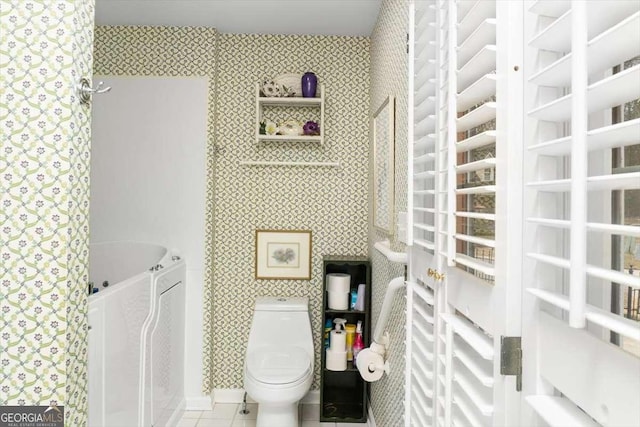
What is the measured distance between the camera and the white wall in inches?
125

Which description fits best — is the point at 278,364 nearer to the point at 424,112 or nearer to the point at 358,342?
the point at 358,342

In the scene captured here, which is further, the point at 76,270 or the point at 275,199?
the point at 275,199

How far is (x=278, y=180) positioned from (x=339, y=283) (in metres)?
0.88

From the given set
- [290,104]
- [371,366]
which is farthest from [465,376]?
[290,104]

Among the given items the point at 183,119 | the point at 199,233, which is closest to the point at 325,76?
the point at 183,119

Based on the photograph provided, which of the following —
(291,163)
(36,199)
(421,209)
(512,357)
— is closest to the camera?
(512,357)

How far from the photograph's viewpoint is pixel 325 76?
3324 millimetres

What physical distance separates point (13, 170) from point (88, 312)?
1.92 feet

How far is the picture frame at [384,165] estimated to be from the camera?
230 centimetres

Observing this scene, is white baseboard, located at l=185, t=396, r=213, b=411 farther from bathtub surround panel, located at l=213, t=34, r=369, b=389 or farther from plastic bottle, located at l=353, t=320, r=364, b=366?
plastic bottle, located at l=353, t=320, r=364, b=366

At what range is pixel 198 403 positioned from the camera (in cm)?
317

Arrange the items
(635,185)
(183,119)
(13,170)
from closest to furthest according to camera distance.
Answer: (635,185)
(13,170)
(183,119)

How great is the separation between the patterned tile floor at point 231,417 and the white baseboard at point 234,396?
0.13 ft

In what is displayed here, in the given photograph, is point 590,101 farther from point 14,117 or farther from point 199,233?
point 199,233
